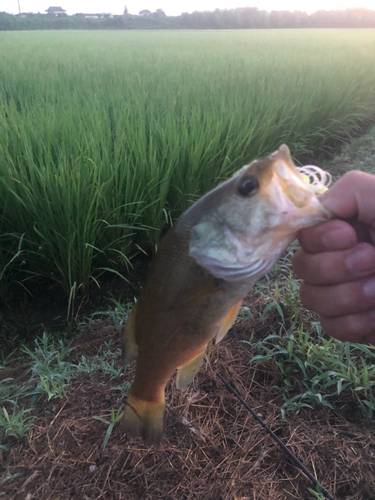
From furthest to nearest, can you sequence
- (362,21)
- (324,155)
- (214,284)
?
1. (362,21)
2. (324,155)
3. (214,284)

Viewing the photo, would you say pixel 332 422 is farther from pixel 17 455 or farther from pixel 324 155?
pixel 324 155

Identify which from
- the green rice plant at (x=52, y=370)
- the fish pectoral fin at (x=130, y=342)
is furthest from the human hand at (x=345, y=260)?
the green rice plant at (x=52, y=370)

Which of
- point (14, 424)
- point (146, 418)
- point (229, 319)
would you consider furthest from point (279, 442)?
point (14, 424)

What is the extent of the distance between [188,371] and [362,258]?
20.9 inches

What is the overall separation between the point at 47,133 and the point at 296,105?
2.90m

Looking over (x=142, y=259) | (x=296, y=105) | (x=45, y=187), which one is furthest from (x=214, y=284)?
(x=296, y=105)

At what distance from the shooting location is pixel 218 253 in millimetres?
648

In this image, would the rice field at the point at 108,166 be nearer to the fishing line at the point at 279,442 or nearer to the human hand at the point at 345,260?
the fishing line at the point at 279,442

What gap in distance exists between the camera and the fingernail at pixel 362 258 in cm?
82

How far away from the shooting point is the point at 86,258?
72.7 inches

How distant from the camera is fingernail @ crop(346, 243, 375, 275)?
0.82 meters

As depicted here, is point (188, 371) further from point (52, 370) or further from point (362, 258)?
point (52, 370)

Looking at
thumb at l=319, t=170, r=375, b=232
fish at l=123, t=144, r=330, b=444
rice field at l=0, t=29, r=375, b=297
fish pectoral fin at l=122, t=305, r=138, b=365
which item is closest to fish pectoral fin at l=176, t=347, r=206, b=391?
fish at l=123, t=144, r=330, b=444

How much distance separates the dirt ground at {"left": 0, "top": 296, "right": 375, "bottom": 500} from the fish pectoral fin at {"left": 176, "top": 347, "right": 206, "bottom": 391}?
52 cm
